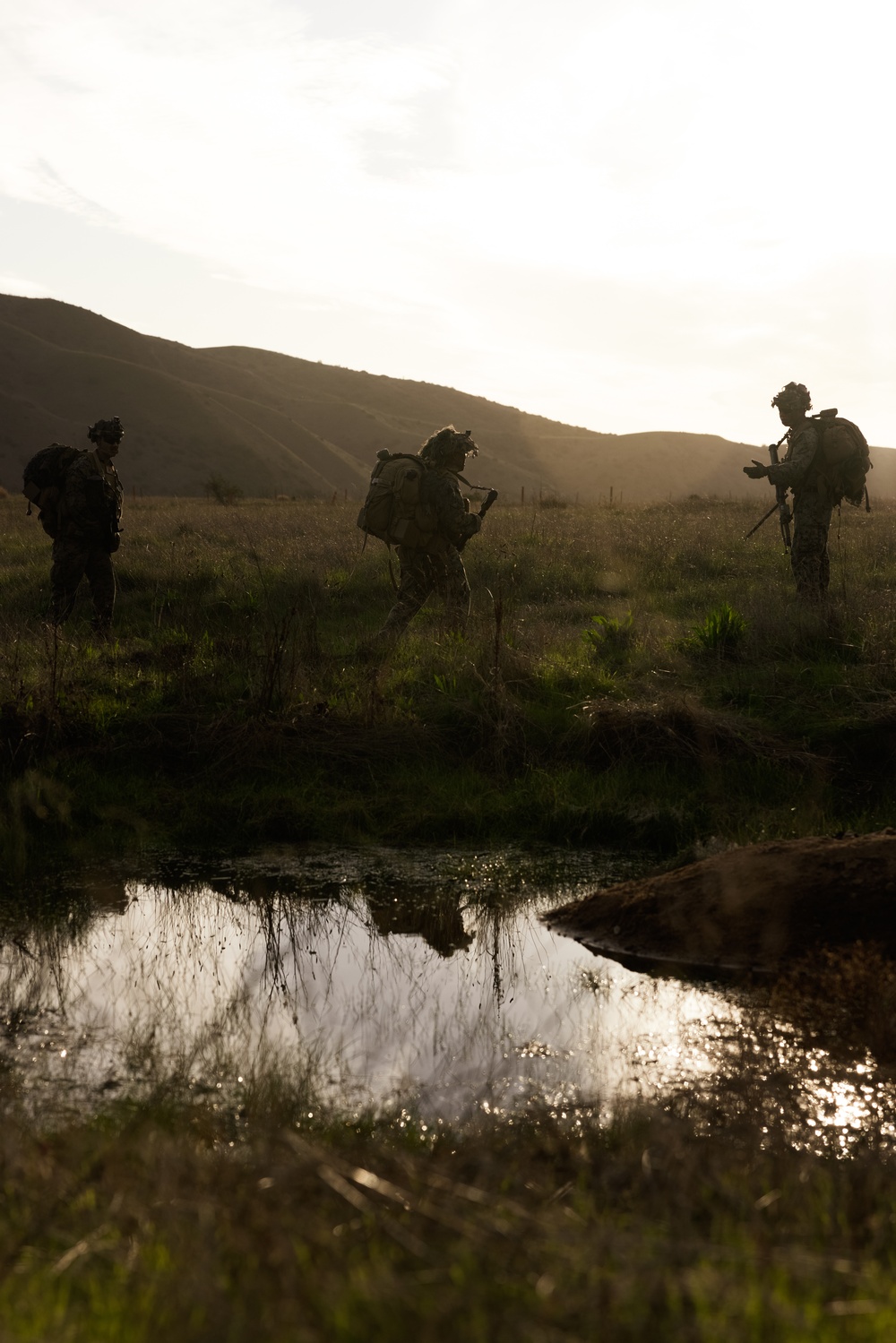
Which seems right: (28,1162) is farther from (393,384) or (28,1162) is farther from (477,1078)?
(393,384)

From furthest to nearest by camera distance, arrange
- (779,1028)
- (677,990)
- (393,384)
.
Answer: (393,384) → (677,990) → (779,1028)

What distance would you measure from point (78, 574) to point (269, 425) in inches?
3414

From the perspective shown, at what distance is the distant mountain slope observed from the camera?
3076 inches

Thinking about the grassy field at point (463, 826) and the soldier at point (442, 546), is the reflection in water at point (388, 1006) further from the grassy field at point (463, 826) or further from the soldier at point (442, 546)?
the soldier at point (442, 546)

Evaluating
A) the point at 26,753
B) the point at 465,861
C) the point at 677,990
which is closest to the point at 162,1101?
the point at 677,990

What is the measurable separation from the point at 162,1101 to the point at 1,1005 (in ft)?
3.63

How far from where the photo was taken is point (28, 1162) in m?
2.46

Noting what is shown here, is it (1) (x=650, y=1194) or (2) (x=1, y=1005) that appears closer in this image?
(1) (x=650, y=1194)

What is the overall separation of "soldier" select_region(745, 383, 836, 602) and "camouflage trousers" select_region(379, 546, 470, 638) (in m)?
3.01

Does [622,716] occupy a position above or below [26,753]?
above

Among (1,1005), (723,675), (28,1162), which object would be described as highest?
(723,675)

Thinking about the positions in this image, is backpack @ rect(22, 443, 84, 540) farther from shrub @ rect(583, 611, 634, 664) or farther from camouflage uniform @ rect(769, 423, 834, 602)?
camouflage uniform @ rect(769, 423, 834, 602)

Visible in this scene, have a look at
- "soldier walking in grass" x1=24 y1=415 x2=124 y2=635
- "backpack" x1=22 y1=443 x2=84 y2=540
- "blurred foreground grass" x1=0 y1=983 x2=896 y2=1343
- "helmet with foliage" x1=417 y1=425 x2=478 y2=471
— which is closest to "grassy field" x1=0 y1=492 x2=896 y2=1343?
"blurred foreground grass" x1=0 y1=983 x2=896 y2=1343

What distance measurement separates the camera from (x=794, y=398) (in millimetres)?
10719
